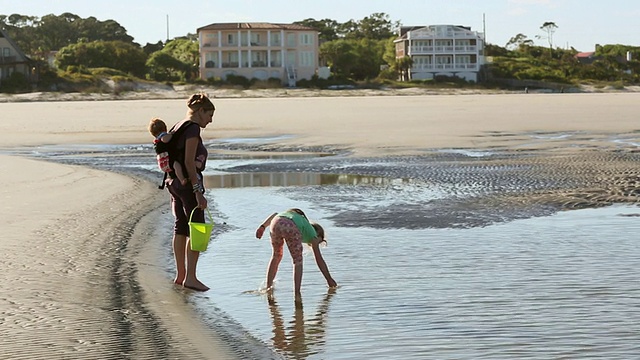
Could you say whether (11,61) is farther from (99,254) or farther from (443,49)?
(99,254)

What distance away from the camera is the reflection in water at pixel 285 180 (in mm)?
17047

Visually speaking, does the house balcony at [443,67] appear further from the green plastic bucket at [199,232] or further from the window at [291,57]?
the green plastic bucket at [199,232]

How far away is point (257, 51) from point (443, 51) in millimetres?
19315

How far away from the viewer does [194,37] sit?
133 metres

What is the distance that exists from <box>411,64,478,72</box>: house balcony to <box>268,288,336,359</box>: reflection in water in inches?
3802

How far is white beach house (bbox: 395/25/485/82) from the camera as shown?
103000mm

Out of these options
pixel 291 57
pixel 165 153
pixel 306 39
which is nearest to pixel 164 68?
pixel 291 57

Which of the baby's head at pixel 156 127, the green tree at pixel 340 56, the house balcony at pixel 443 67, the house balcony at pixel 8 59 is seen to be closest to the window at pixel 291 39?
the green tree at pixel 340 56

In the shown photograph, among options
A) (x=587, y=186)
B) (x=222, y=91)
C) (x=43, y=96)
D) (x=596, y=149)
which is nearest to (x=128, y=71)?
(x=222, y=91)

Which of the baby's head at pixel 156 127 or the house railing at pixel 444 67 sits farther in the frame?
the house railing at pixel 444 67

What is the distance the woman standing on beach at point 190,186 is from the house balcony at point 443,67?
9596cm

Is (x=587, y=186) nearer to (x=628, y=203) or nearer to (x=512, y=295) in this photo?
(x=628, y=203)

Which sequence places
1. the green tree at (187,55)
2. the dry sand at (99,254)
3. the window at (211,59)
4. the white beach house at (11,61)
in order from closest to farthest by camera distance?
the dry sand at (99,254)
the white beach house at (11,61)
the green tree at (187,55)
the window at (211,59)

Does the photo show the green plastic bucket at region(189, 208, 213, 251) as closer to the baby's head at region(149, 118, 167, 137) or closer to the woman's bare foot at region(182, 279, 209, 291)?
the woman's bare foot at region(182, 279, 209, 291)
